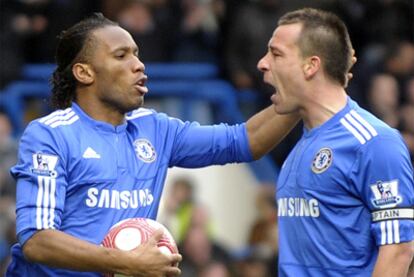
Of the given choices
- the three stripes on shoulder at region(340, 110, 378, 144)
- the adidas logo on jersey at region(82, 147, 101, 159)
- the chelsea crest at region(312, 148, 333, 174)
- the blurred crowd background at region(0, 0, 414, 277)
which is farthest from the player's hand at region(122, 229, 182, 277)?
the blurred crowd background at region(0, 0, 414, 277)

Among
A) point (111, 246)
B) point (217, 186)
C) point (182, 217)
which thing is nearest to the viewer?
point (111, 246)

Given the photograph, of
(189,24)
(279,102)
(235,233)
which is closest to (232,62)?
(189,24)

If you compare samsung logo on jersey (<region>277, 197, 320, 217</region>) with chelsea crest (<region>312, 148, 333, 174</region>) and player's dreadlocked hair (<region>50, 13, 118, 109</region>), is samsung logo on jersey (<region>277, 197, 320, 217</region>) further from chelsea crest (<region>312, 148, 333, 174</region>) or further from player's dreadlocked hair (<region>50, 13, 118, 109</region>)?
player's dreadlocked hair (<region>50, 13, 118, 109</region>)

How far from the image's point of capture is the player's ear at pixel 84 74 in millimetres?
6875

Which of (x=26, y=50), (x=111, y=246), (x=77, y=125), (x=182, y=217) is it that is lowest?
(x=111, y=246)

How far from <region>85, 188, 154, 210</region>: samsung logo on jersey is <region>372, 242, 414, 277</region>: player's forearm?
1185mm

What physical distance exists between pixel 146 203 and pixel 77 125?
0.49 metres

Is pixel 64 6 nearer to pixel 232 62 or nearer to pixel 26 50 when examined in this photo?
pixel 26 50

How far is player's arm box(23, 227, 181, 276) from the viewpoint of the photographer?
6305mm

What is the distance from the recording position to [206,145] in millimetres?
7164

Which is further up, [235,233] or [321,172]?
[235,233]

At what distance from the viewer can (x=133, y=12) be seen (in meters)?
13.0

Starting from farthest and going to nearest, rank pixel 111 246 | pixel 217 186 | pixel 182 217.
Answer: pixel 217 186
pixel 182 217
pixel 111 246

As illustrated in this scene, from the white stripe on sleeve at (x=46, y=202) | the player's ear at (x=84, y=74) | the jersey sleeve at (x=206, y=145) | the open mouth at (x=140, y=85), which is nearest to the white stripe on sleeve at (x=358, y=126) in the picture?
the jersey sleeve at (x=206, y=145)
